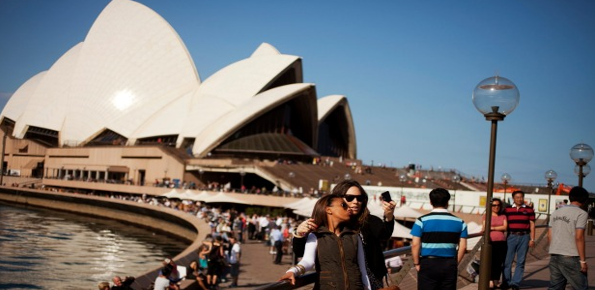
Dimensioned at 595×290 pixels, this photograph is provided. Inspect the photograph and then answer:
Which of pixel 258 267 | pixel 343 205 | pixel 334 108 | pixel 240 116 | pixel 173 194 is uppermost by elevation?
pixel 334 108

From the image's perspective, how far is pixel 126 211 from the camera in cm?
3269

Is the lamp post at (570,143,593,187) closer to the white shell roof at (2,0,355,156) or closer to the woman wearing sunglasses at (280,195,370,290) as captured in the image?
the woman wearing sunglasses at (280,195,370,290)

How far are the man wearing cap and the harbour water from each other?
11040 mm

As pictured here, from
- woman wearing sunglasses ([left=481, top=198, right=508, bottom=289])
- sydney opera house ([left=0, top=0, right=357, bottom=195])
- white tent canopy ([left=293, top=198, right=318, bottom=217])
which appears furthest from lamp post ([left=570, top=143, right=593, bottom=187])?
sydney opera house ([left=0, top=0, right=357, bottom=195])

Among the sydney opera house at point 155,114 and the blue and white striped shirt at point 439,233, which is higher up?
the sydney opera house at point 155,114

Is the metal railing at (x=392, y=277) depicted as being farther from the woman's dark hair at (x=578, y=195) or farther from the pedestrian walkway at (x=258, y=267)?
the pedestrian walkway at (x=258, y=267)

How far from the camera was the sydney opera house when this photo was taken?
44781 millimetres

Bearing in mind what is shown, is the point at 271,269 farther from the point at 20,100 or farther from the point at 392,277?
the point at 20,100

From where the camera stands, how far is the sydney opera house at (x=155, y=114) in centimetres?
4478

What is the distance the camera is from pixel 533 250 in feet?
33.8

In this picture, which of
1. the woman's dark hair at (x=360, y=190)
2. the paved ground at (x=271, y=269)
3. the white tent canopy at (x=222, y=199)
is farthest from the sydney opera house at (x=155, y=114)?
the woman's dark hair at (x=360, y=190)

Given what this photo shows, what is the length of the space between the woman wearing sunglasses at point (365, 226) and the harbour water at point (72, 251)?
11534mm

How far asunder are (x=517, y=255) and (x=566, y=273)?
1571 millimetres

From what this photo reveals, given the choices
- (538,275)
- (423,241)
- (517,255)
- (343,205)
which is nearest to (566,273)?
(517,255)
